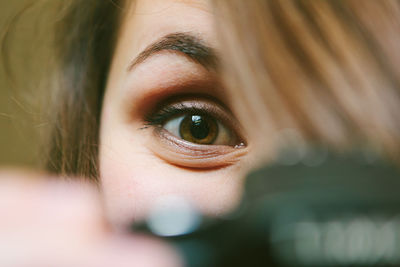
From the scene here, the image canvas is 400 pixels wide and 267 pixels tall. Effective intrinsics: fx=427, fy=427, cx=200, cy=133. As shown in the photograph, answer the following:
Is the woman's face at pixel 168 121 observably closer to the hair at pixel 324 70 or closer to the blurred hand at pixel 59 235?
the hair at pixel 324 70

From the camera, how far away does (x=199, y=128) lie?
473 mm

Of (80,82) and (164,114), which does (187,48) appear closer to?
(164,114)

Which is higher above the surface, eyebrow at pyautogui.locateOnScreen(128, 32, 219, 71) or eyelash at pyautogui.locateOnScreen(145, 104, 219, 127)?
eyebrow at pyautogui.locateOnScreen(128, 32, 219, 71)

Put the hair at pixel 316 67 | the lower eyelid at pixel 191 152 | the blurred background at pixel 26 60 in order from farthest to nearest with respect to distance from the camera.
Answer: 1. the blurred background at pixel 26 60
2. the lower eyelid at pixel 191 152
3. the hair at pixel 316 67

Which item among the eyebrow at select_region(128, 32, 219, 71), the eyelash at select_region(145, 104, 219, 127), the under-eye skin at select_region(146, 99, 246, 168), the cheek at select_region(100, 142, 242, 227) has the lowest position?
the cheek at select_region(100, 142, 242, 227)

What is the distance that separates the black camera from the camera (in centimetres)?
21

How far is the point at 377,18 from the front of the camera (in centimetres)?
33

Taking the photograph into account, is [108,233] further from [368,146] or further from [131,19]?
[131,19]

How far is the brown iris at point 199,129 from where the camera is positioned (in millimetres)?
460

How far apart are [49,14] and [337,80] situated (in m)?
0.52

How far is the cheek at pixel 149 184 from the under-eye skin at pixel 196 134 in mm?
11

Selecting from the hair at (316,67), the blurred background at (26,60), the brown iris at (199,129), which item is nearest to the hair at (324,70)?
the hair at (316,67)

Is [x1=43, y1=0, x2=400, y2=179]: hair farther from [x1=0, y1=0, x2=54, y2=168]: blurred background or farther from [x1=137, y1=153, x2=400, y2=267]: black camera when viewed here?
[x1=0, y1=0, x2=54, y2=168]: blurred background

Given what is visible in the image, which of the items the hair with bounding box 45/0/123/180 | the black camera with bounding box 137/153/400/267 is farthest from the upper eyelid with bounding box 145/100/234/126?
the black camera with bounding box 137/153/400/267
